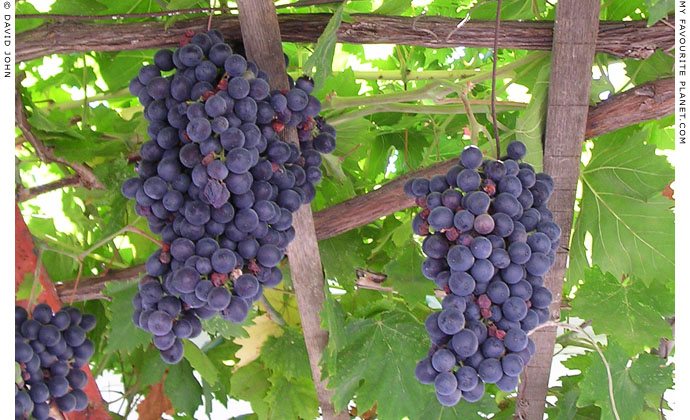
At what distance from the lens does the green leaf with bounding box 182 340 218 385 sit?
3.66 ft

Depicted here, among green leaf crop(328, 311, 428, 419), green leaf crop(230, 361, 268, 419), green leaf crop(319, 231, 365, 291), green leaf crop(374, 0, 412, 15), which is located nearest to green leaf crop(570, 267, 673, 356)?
green leaf crop(328, 311, 428, 419)

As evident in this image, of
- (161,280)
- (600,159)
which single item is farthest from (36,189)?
(600,159)

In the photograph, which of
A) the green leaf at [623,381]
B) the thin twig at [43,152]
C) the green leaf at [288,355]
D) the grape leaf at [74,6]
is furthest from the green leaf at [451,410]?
the grape leaf at [74,6]

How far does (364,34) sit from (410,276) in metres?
0.38

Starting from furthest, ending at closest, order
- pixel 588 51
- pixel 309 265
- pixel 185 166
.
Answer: pixel 309 265, pixel 588 51, pixel 185 166

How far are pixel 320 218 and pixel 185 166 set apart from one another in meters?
0.30

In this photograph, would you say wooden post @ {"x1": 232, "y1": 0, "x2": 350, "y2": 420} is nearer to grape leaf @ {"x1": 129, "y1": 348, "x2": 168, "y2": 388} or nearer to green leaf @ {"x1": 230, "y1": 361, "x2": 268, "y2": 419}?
green leaf @ {"x1": 230, "y1": 361, "x2": 268, "y2": 419}

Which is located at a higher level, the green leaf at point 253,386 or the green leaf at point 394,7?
the green leaf at point 394,7

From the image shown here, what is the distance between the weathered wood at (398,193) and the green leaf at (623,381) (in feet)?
0.78

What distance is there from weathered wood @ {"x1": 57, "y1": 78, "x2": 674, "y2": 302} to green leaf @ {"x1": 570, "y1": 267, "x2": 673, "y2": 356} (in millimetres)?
136

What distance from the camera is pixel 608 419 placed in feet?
2.96

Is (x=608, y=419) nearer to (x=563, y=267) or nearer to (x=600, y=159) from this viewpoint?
(x=563, y=267)

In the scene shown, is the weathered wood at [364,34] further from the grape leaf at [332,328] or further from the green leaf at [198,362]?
the green leaf at [198,362]

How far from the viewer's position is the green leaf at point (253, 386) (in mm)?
1219
